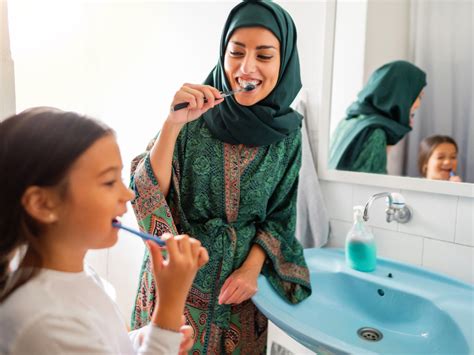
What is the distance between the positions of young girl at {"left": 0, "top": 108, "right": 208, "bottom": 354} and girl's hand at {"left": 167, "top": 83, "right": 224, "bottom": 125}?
235mm

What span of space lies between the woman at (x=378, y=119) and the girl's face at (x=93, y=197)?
922 mm

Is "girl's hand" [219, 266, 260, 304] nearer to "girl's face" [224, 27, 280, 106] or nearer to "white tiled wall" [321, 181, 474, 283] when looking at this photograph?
"girl's face" [224, 27, 280, 106]

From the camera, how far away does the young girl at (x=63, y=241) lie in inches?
17.8

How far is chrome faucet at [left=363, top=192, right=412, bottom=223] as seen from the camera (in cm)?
104

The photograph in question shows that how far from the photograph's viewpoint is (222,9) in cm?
158

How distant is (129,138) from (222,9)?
705mm

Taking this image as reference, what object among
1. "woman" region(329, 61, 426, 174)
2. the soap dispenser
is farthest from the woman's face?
the soap dispenser

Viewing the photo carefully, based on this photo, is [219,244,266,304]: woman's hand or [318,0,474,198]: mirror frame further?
[318,0,474,198]: mirror frame

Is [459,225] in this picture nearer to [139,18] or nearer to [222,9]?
[222,9]

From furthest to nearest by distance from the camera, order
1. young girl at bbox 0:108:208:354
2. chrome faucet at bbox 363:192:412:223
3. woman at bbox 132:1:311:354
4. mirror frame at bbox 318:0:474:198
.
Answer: mirror frame at bbox 318:0:474:198 < chrome faucet at bbox 363:192:412:223 < woman at bbox 132:1:311:354 < young girl at bbox 0:108:208:354

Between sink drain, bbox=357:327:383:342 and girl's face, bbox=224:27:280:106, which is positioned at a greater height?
girl's face, bbox=224:27:280:106

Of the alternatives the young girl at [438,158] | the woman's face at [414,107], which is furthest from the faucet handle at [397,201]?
the woman's face at [414,107]

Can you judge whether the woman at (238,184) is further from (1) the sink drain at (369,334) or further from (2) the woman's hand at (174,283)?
(2) the woman's hand at (174,283)

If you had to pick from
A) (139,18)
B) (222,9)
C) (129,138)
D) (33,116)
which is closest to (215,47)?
(222,9)
